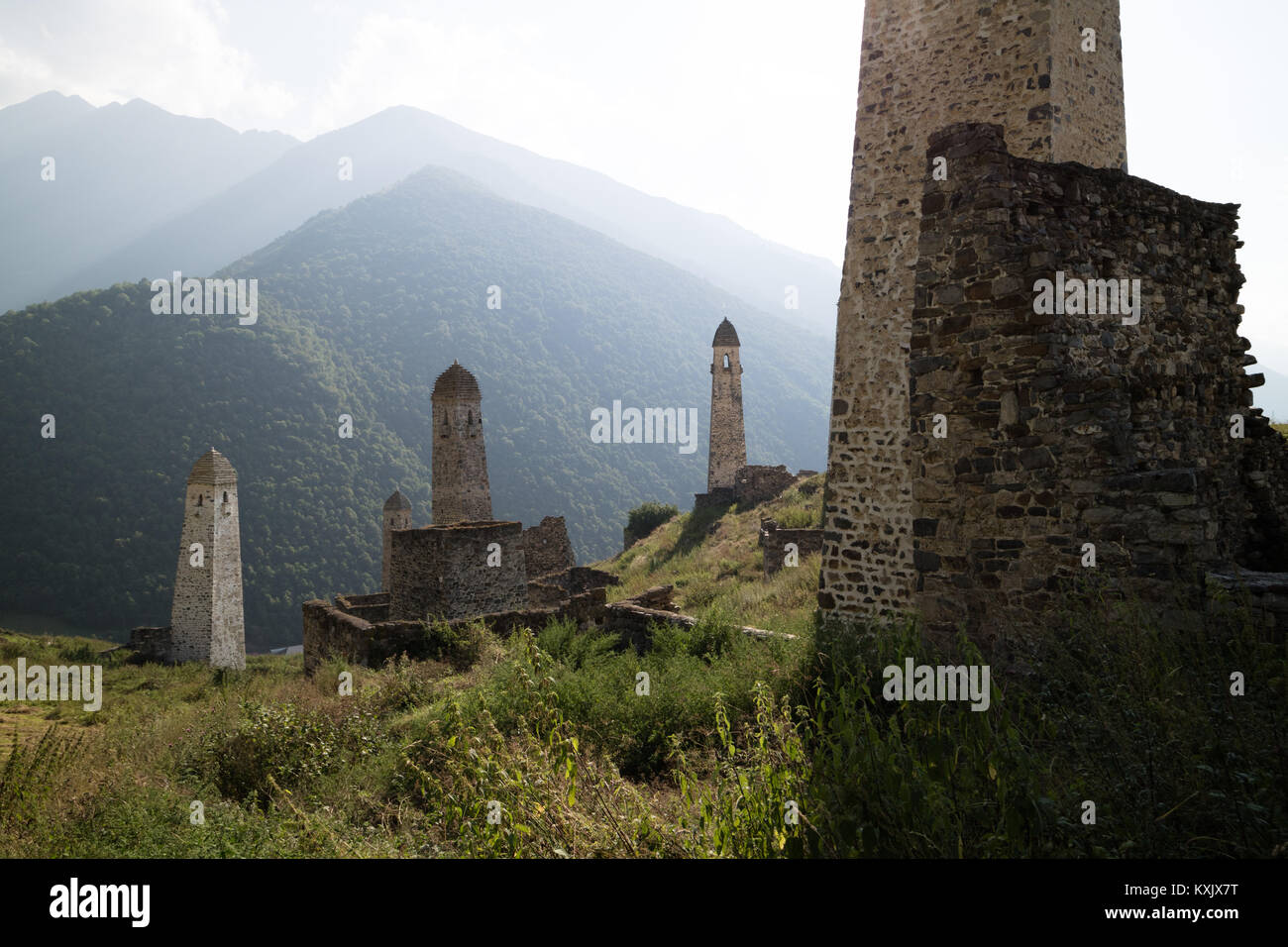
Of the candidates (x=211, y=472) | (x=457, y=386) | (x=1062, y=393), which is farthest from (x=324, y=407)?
(x=1062, y=393)

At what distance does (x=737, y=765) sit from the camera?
16.6ft

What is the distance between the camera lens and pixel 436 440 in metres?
29.3

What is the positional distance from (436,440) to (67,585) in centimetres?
3597

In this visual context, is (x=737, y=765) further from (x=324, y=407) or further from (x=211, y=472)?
(x=324, y=407)

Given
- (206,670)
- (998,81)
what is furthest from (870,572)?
(206,670)

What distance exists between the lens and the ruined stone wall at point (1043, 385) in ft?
15.8

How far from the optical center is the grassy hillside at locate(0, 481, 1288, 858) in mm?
2861

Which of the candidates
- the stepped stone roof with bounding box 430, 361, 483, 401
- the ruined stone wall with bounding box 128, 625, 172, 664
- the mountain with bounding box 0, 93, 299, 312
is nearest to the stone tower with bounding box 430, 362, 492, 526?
the stepped stone roof with bounding box 430, 361, 483, 401

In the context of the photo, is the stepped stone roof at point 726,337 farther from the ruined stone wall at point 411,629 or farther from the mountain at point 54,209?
the mountain at point 54,209

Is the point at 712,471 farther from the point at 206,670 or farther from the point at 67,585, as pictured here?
the point at 67,585

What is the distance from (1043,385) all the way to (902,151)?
5.93m

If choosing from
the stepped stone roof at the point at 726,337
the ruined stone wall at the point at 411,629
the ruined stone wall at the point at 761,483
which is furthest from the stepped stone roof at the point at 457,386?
the ruined stone wall at the point at 411,629
